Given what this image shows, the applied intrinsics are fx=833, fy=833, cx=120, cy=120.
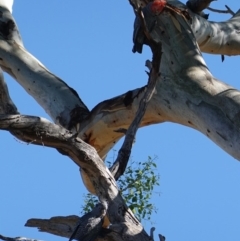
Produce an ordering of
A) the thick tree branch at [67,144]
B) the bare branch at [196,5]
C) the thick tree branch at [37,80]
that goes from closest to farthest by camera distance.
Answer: the thick tree branch at [67,144] → the thick tree branch at [37,80] → the bare branch at [196,5]

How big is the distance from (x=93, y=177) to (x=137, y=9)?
1069 mm

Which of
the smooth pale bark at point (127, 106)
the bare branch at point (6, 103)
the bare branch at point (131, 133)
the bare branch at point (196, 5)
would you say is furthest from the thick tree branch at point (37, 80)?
the bare branch at point (131, 133)

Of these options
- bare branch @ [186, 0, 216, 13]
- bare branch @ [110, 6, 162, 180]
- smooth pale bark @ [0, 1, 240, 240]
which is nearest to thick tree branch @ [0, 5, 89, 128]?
smooth pale bark @ [0, 1, 240, 240]

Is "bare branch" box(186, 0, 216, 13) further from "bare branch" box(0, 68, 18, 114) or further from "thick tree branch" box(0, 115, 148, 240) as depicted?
"thick tree branch" box(0, 115, 148, 240)

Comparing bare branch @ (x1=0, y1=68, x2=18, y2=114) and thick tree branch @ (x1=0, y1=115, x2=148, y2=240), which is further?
bare branch @ (x1=0, y1=68, x2=18, y2=114)

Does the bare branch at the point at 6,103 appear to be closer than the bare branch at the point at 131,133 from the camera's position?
No

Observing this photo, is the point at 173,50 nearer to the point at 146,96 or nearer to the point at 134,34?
the point at 134,34

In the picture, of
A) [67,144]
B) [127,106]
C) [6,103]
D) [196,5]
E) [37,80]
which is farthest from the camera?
[196,5]

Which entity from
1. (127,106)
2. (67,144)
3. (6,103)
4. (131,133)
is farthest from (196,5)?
(67,144)

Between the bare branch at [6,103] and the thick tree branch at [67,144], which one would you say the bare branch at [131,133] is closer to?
the thick tree branch at [67,144]

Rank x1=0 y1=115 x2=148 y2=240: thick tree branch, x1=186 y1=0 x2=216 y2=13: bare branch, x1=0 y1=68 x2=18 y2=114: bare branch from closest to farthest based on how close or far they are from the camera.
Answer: x1=0 y1=115 x2=148 y2=240: thick tree branch < x1=0 y1=68 x2=18 y2=114: bare branch < x1=186 y1=0 x2=216 y2=13: bare branch

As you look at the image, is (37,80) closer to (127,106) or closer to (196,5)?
(127,106)

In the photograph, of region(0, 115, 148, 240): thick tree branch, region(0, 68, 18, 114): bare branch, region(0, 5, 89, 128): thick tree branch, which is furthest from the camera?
region(0, 5, 89, 128): thick tree branch

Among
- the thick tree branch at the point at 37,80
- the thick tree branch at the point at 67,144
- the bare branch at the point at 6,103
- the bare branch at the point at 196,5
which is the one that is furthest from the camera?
the bare branch at the point at 196,5
